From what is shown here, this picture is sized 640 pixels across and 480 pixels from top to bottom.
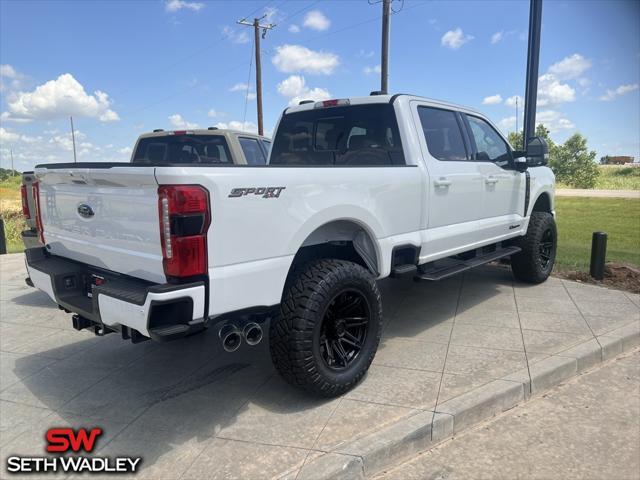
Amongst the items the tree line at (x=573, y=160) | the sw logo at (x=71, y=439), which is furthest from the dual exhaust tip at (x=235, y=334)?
the tree line at (x=573, y=160)

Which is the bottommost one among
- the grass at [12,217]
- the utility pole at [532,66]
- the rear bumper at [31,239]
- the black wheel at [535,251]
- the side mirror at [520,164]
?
the grass at [12,217]

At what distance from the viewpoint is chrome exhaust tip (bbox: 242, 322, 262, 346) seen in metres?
2.91

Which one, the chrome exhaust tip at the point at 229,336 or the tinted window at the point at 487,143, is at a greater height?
the tinted window at the point at 487,143

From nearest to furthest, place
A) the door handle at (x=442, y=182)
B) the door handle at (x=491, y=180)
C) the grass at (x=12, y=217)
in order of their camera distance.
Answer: the door handle at (x=442, y=182) → the door handle at (x=491, y=180) → the grass at (x=12, y=217)

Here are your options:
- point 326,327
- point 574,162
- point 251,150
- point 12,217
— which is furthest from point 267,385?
point 574,162

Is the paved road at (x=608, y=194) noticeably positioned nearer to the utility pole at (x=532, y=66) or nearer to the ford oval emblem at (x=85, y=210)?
the utility pole at (x=532, y=66)

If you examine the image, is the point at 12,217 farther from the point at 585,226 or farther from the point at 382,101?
the point at 585,226

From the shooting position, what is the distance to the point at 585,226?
46.5ft

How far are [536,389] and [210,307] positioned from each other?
249 centimetres

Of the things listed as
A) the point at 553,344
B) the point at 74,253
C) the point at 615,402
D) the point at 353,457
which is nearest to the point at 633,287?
the point at 553,344

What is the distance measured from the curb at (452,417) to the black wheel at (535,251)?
1.87 meters

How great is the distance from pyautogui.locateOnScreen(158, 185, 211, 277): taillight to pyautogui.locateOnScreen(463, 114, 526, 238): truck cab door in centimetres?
330

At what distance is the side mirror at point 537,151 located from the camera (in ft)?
17.9

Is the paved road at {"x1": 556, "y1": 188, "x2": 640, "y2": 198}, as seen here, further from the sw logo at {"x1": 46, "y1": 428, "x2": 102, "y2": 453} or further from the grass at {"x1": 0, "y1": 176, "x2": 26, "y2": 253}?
the sw logo at {"x1": 46, "y1": 428, "x2": 102, "y2": 453}
